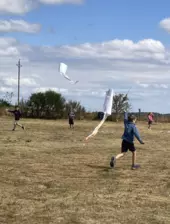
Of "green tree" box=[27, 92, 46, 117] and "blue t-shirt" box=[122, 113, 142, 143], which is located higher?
"green tree" box=[27, 92, 46, 117]

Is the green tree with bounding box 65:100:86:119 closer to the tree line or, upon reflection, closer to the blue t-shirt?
the tree line

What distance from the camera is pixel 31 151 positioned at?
1723 cm

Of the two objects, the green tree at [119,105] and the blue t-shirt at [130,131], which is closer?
the blue t-shirt at [130,131]

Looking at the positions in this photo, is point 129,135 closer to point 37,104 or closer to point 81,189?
point 81,189

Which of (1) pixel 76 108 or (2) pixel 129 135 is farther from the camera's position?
(1) pixel 76 108

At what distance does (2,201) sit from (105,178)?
11.2 feet

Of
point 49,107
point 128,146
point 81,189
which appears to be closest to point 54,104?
point 49,107

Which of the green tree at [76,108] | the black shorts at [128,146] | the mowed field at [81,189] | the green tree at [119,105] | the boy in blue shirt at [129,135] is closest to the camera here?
the mowed field at [81,189]

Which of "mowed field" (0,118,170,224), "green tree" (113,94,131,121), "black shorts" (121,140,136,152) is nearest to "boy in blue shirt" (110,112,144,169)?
"black shorts" (121,140,136,152)

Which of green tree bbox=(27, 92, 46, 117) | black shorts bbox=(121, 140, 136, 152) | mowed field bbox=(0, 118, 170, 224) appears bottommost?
mowed field bbox=(0, 118, 170, 224)

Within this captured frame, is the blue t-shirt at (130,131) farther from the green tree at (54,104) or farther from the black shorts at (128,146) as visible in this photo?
the green tree at (54,104)

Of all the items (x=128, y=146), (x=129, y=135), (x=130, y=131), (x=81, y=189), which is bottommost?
(x=81, y=189)

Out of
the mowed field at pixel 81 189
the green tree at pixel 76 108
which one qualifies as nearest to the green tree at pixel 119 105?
the green tree at pixel 76 108

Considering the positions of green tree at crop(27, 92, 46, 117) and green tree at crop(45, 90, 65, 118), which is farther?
green tree at crop(27, 92, 46, 117)
